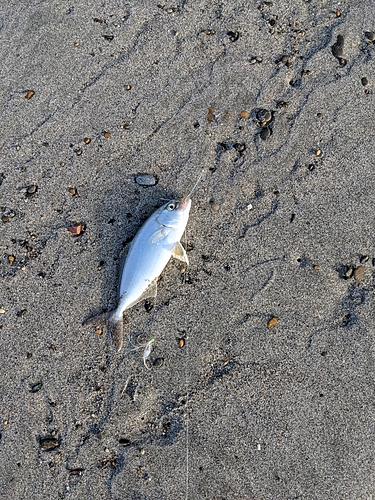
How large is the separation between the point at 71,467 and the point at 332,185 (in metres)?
3.24

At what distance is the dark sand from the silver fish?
0.14m

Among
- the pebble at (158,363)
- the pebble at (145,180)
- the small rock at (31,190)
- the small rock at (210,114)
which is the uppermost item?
the small rock at (31,190)

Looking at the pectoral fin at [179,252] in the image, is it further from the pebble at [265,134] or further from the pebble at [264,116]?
the pebble at [264,116]

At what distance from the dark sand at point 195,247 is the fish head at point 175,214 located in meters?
0.24

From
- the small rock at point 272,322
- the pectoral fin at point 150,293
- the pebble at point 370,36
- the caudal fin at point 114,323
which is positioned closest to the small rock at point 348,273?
the small rock at point 272,322

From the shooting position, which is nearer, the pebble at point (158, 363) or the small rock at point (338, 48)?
the pebble at point (158, 363)

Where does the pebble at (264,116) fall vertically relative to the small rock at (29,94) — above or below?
below

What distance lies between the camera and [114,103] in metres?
3.49

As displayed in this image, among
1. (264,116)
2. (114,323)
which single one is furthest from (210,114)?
(114,323)

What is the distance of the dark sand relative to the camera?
3.03 meters

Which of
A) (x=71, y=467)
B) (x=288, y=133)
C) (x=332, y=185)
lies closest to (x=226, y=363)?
(x=71, y=467)

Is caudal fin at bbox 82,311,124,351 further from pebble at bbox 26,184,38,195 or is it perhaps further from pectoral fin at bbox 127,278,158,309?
pebble at bbox 26,184,38,195

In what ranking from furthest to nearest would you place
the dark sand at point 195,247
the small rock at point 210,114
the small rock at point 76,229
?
the small rock at point 210,114, the small rock at point 76,229, the dark sand at point 195,247

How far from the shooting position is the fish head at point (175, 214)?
122 inches
